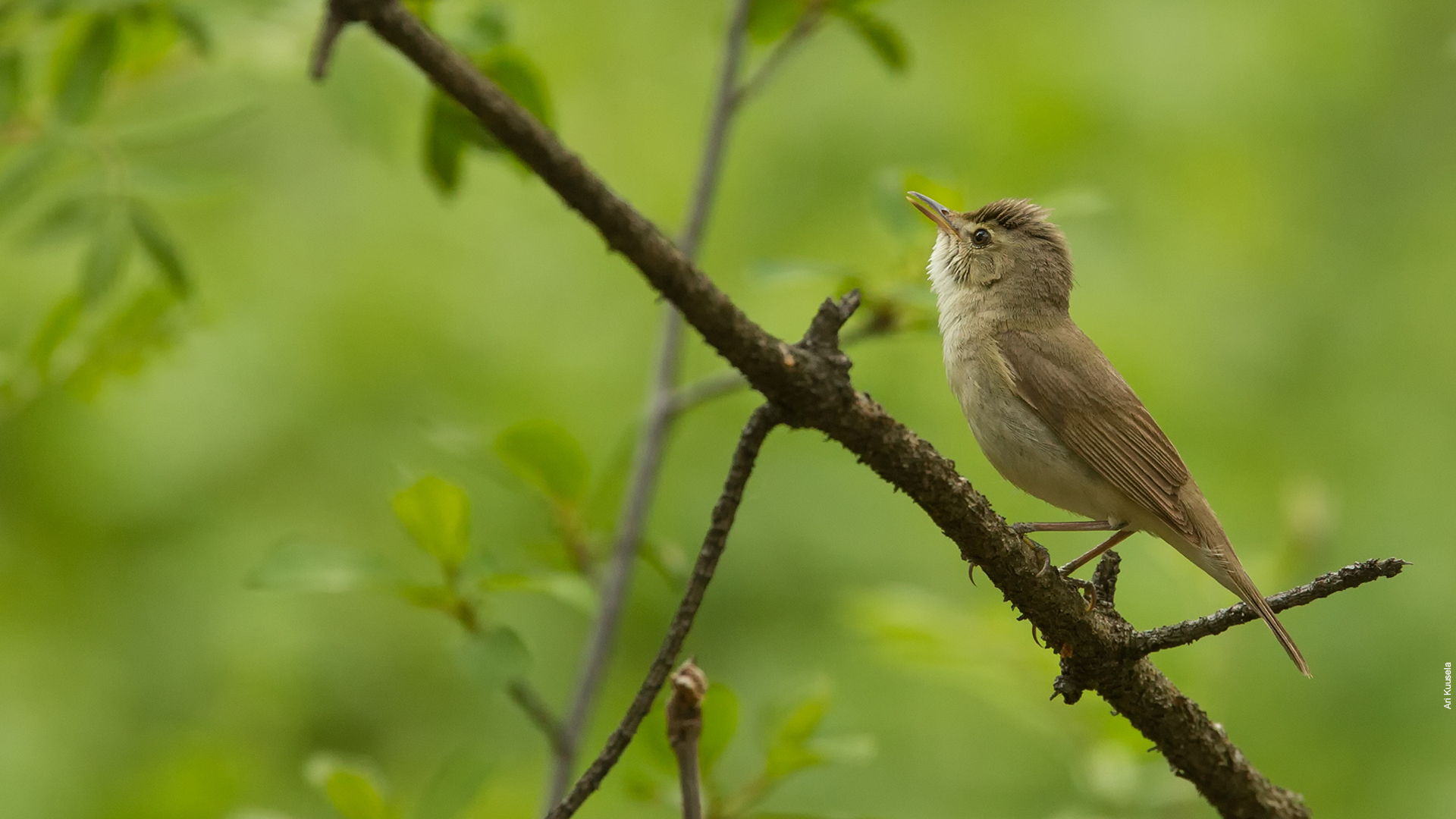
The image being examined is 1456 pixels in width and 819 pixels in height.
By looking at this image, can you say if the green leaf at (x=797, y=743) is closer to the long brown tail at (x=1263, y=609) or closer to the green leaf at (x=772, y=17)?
the long brown tail at (x=1263, y=609)

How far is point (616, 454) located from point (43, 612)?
3.30 m

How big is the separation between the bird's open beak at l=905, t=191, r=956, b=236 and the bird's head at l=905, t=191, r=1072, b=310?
66 millimetres

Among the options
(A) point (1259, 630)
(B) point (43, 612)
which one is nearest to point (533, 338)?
(B) point (43, 612)

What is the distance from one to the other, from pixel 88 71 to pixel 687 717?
2197 millimetres

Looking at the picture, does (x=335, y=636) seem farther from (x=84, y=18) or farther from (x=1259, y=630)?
(x=1259, y=630)

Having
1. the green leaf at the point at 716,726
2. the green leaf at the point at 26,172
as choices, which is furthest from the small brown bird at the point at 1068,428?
the green leaf at the point at 26,172

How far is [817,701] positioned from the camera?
2793 mm

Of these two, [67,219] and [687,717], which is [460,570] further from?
[67,219]

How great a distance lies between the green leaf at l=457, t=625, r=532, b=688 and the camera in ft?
8.48

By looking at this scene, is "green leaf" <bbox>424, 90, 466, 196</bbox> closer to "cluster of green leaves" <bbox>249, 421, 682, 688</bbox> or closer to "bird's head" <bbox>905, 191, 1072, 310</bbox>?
"cluster of green leaves" <bbox>249, 421, 682, 688</bbox>

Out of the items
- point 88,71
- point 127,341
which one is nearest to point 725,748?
point 127,341

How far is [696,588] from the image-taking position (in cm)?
190

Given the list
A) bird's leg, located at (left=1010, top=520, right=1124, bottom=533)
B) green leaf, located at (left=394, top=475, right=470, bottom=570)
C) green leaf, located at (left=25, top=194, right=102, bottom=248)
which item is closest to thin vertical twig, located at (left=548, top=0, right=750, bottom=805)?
green leaf, located at (left=394, top=475, right=470, bottom=570)

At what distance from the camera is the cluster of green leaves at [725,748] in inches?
107
